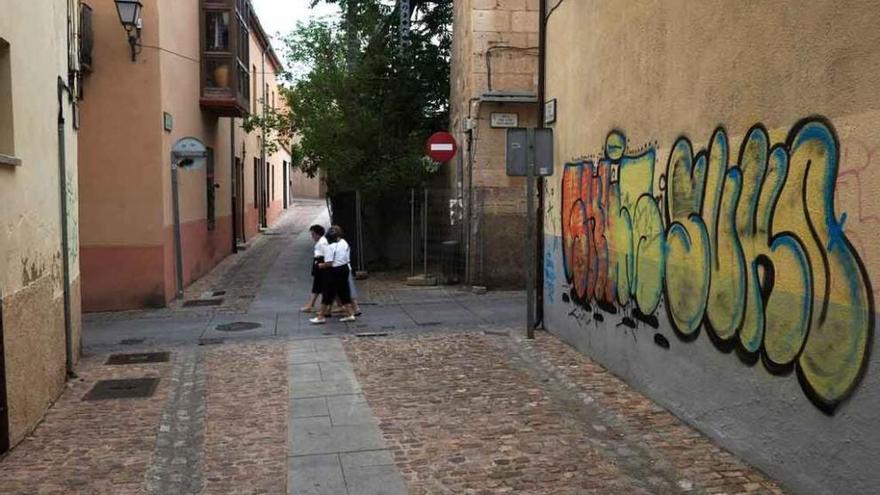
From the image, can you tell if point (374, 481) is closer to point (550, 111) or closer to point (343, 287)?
point (550, 111)

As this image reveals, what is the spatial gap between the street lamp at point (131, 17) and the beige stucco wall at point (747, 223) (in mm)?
7362

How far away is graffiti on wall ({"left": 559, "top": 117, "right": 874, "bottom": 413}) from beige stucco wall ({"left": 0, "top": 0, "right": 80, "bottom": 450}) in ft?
16.3

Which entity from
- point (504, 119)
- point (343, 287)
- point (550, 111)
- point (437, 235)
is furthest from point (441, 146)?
point (550, 111)

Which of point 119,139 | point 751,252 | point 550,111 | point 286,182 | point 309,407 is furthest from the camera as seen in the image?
point 286,182

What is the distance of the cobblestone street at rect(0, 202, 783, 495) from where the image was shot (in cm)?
501

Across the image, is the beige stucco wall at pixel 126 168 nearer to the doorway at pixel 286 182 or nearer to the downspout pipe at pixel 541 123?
the downspout pipe at pixel 541 123

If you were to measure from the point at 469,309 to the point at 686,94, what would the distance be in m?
6.72

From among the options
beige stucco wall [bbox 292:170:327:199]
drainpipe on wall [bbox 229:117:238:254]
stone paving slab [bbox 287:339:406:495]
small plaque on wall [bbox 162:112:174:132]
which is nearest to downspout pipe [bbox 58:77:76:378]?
stone paving slab [bbox 287:339:406:495]

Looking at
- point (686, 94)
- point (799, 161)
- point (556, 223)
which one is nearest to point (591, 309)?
point (556, 223)

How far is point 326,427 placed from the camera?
6117 mm

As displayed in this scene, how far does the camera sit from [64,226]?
7668mm

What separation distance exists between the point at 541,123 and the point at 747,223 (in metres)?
5.20

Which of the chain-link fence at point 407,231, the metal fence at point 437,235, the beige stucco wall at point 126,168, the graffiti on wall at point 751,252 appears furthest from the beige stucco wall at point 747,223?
the beige stucco wall at point 126,168

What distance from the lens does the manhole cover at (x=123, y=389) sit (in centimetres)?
732
